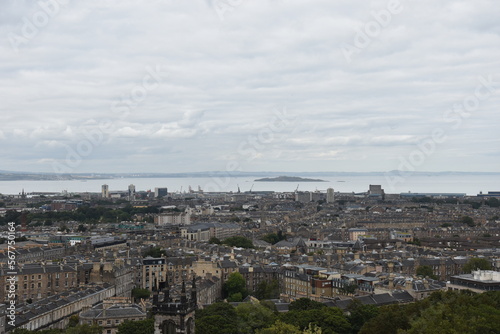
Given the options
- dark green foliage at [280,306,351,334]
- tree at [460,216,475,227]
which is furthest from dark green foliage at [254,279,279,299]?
tree at [460,216,475,227]

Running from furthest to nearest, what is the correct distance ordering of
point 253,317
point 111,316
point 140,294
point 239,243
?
point 239,243 < point 140,294 < point 111,316 < point 253,317

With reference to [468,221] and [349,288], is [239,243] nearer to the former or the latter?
[349,288]

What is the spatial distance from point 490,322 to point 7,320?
19.6 m

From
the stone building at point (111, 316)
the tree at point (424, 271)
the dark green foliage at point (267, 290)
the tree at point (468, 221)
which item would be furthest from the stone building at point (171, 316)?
the tree at point (468, 221)

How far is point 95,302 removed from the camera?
113 ft

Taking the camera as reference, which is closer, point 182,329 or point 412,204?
point 182,329

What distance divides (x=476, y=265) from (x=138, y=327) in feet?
94.8

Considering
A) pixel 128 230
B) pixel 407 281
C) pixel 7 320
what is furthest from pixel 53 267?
pixel 128 230

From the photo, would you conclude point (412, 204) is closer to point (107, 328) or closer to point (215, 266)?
point (215, 266)

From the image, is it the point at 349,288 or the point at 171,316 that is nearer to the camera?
the point at 171,316

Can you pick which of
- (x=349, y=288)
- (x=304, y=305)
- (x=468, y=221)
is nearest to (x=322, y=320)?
(x=304, y=305)

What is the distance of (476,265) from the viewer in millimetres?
44469

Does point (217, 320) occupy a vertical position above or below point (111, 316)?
above

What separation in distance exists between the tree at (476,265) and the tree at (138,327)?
91.4 feet
